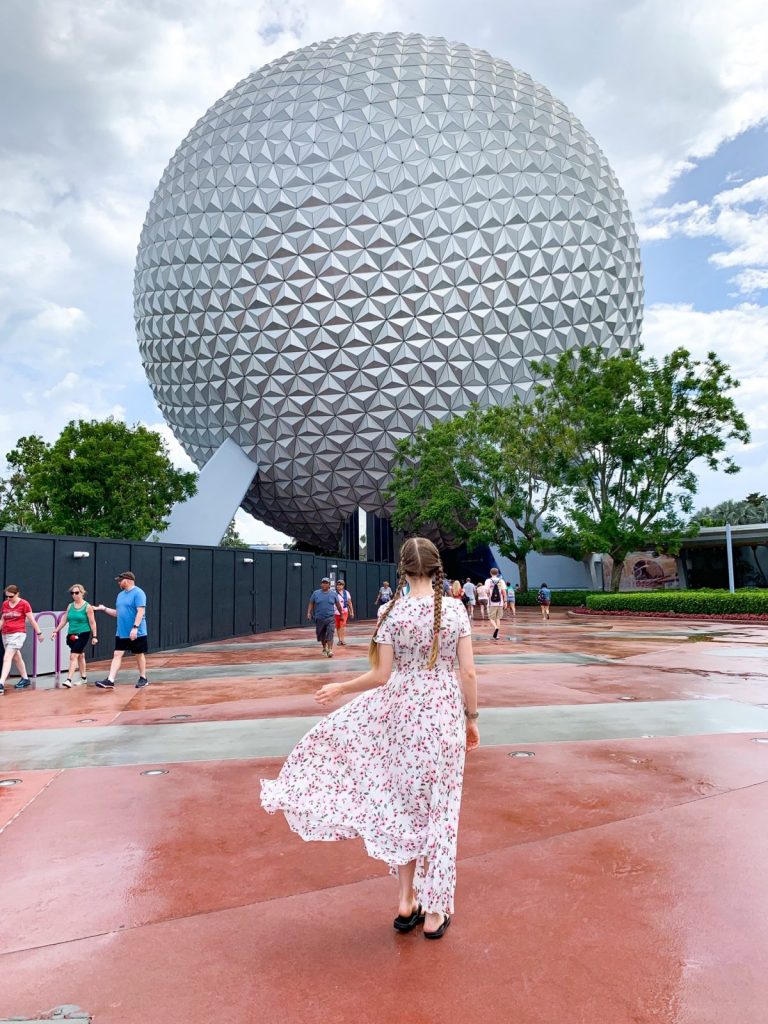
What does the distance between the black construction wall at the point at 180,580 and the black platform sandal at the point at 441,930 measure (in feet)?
38.4

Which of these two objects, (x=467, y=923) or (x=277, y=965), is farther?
(x=467, y=923)

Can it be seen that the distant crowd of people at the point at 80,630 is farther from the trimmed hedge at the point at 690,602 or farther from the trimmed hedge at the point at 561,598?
the trimmed hedge at the point at 561,598

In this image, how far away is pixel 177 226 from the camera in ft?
118

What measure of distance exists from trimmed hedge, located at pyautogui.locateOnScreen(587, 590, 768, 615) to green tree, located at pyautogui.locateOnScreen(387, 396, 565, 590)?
17.1 ft

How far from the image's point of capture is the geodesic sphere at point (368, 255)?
3366 centimetres

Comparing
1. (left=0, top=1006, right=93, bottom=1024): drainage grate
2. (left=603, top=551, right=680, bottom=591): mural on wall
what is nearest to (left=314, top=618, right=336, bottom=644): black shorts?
(left=0, top=1006, right=93, bottom=1024): drainage grate

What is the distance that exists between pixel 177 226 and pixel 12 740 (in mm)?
33536

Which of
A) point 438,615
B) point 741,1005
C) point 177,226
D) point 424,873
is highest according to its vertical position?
point 177,226

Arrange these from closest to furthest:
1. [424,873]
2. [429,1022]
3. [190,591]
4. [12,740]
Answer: [429,1022]
[424,873]
[12,740]
[190,591]

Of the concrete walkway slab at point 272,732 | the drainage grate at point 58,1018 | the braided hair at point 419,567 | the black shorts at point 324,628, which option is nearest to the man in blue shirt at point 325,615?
the black shorts at point 324,628

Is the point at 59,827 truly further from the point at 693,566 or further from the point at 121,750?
the point at 693,566

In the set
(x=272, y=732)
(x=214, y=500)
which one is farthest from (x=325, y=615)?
(x=214, y=500)

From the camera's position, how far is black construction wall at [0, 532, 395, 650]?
13.6 metres

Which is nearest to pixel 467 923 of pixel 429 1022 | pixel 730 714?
pixel 429 1022
